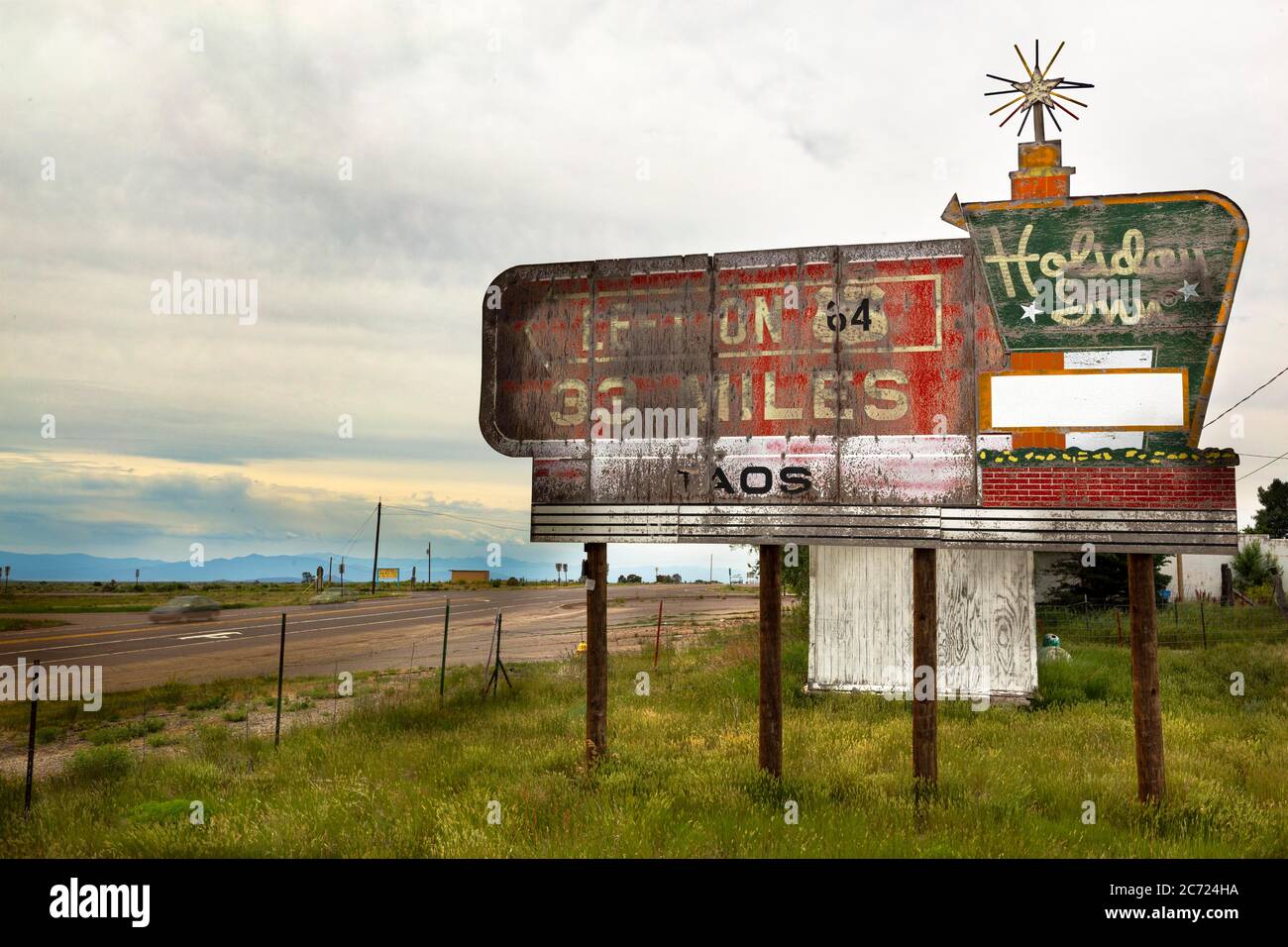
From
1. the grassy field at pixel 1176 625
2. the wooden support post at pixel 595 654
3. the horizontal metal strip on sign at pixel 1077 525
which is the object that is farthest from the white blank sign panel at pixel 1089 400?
the grassy field at pixel 1176 625

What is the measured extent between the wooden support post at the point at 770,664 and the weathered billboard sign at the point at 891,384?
70 cm

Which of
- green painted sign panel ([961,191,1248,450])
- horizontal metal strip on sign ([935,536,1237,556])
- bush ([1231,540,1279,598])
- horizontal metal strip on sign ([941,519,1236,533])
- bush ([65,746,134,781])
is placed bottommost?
bush ([65,746,134,781])

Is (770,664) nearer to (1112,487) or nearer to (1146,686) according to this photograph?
(1146,686)

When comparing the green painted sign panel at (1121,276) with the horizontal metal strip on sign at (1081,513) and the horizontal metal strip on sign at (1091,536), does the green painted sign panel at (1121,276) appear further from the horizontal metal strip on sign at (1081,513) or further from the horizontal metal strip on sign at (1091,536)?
the horizontal metal strip on sign at (1091,536)

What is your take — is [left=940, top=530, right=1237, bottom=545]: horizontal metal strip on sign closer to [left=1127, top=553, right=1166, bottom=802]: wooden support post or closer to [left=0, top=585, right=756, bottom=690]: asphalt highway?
[left=1127, top=553, right=1166, bottom=802]: wooden support post

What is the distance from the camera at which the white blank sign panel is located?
8.09 meters

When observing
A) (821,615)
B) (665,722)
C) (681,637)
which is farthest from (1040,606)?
(665,722)

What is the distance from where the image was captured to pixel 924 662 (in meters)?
8.70

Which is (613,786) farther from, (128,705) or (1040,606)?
(1040,606)

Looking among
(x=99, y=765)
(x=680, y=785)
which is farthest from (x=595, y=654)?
(x=99, y=765)

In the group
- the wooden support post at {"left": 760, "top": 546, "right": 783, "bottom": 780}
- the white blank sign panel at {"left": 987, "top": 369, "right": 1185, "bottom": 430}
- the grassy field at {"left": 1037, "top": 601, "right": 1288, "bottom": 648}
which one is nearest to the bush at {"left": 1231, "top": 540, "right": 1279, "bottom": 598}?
the grassy field at {"left": 1037, "top": 601, "right": 1288, "bottom": 648}

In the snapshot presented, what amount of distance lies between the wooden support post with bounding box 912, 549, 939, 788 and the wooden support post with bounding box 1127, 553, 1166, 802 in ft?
6.82

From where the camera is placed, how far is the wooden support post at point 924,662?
342 inches

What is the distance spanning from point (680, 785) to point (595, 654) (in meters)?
1.85
